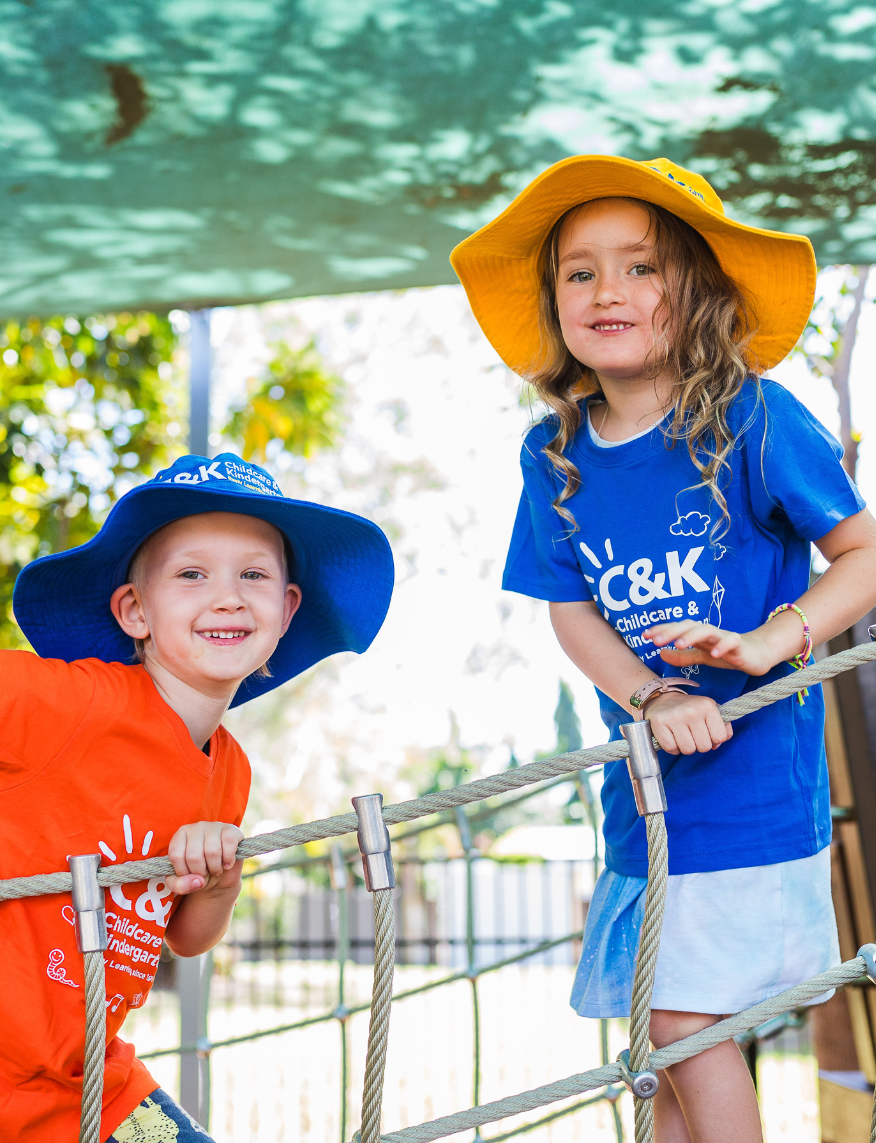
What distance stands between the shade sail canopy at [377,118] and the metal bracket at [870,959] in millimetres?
1567

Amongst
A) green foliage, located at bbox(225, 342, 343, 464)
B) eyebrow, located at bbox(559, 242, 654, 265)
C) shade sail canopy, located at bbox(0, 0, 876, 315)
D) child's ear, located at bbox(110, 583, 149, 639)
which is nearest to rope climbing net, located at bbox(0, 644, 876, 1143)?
child's ear, located at bbox(110, 583, 149, 639)

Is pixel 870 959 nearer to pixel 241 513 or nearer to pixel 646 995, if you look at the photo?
pixel 646 995

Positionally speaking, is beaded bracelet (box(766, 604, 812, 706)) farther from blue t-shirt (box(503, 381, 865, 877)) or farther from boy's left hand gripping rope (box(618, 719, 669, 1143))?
boy's left hand gripping rope (box(618, 719, 669, 1143))

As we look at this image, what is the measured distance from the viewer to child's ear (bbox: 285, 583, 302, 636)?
4.42 feet

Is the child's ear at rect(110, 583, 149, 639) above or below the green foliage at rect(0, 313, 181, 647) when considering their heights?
below

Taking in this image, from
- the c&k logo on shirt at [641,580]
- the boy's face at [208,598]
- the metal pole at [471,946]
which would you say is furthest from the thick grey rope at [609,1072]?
the metal pole at [471,946]

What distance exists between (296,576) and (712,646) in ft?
1.87

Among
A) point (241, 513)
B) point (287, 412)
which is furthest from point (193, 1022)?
point (287, 412)

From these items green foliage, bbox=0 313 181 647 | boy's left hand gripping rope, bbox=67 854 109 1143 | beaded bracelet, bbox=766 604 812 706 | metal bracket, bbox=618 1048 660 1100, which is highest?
green foliage, bbox=0 313 181 647

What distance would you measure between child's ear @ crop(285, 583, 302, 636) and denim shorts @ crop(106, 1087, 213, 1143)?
549 mm

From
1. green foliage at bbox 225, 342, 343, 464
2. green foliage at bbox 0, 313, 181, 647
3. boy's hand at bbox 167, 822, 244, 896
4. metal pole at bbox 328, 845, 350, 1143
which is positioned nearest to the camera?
boy's hand at bbox 167, 822, 244, 896

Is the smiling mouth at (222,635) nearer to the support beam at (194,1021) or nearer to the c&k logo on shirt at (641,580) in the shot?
the c&k logo on shirt at (641,580)

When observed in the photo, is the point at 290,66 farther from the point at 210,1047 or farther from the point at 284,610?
the point at 210,1047

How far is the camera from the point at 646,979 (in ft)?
2.92
